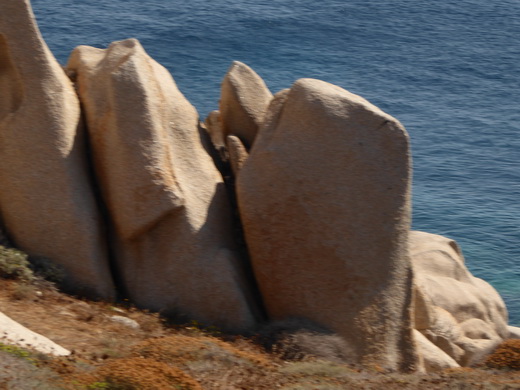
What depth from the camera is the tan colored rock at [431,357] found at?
15.6 metres

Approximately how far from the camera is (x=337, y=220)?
47.6ft

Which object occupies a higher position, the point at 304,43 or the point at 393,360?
the point at 393,360

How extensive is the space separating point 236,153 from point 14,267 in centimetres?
393

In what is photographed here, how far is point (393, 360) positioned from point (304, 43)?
50.9 meters

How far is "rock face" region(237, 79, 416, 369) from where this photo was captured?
14516mm

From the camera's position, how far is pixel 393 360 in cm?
1473

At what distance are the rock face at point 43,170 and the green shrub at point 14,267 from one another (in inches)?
20.2

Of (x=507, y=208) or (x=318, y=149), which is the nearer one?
(x=318, y=149)

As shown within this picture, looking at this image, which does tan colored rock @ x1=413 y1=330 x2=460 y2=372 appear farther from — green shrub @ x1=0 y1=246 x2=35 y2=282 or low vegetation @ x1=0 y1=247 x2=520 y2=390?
green shrub @ x1=0 y1=246 x2=35 y2=282

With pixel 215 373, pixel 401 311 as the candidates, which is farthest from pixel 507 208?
pixel 215 373

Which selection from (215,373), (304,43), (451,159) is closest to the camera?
(215,373)

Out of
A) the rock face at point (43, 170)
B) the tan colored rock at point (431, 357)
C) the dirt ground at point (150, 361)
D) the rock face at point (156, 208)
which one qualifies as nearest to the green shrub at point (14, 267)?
the dirt ground at point (150, 361)

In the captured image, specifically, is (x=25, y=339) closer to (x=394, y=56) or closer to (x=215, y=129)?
(x=215, y=129)

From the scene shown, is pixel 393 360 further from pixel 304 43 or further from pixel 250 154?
pixel 304 43
